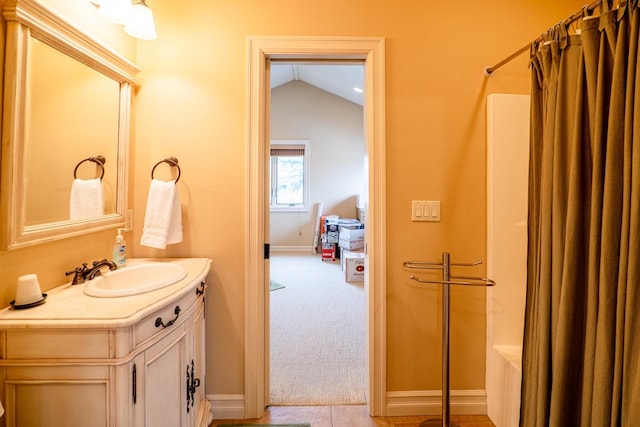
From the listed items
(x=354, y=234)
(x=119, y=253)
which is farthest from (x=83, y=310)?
(x=354, y=234)

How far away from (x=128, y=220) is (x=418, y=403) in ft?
6.40

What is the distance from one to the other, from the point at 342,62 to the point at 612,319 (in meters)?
1.74

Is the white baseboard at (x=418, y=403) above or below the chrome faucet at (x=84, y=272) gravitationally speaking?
below

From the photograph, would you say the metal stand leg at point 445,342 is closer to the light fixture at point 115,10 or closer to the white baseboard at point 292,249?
the light fixture at point 115,10

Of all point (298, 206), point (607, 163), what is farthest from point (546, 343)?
point (298, 206)

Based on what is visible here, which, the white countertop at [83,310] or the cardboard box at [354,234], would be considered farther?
the cardboard box at [354,234]

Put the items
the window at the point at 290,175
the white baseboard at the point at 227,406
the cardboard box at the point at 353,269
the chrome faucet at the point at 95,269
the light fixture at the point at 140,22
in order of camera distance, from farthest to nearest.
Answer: the window at the point at 290,175, the cardboard box at the point at 353,269, the white baseboard at the point at 227,406, the light fixture at the point at 140,22, the chrome faucet at the point at 95,269

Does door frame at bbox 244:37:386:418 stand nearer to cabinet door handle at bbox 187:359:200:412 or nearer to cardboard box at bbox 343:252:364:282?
cabinet door handle at bbox 187:359:200:412

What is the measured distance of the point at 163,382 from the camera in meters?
1.19

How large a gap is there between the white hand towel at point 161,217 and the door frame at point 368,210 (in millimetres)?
390

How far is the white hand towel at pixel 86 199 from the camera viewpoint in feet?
4.58

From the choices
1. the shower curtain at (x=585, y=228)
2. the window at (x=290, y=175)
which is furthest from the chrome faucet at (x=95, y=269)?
the window at (x=290, y=175)

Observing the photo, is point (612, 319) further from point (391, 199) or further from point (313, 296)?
point (313, 296)

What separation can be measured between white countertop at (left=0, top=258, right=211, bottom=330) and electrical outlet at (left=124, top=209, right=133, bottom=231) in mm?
491
